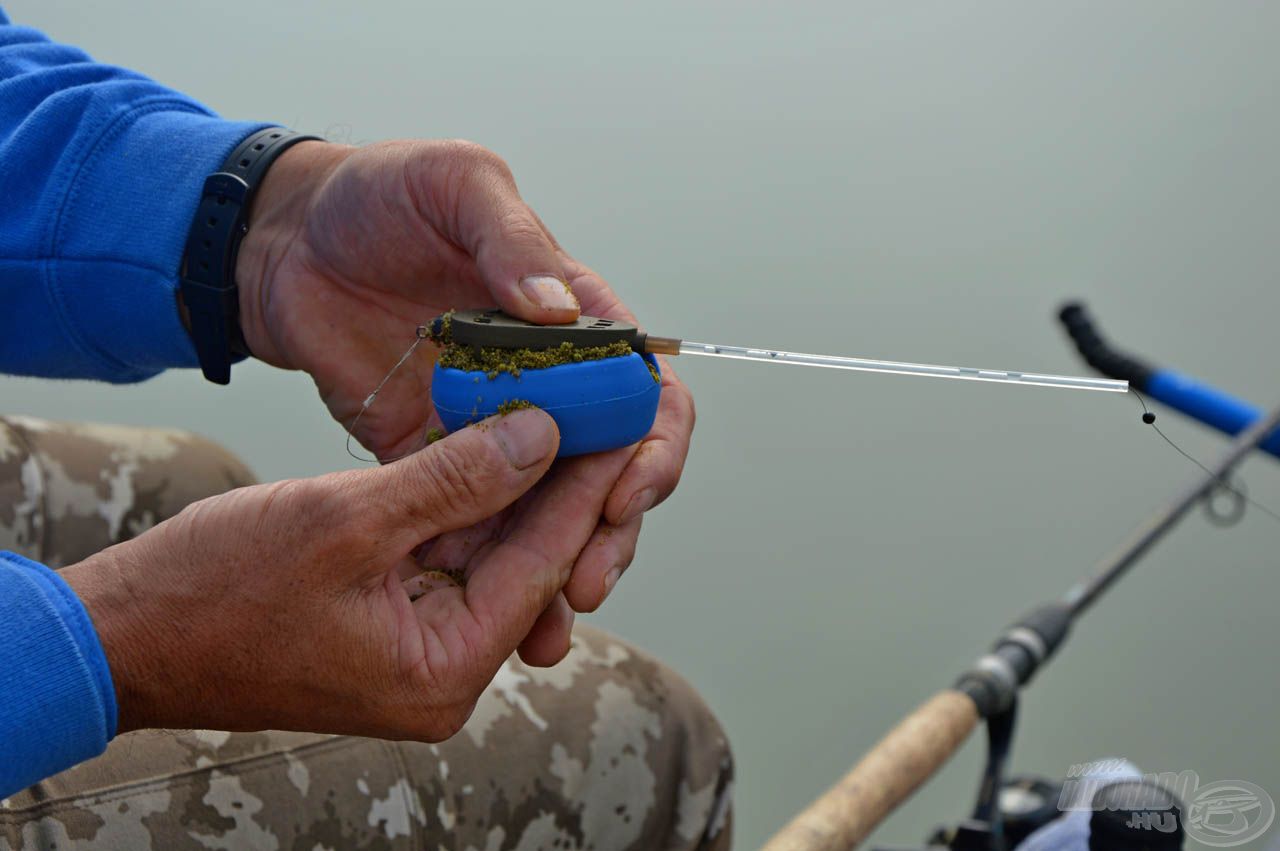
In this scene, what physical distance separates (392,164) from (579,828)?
556 millimetres

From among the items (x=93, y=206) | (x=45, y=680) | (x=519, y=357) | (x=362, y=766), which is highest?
(x=519, y=357)

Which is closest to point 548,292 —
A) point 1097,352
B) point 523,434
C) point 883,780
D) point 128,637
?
point 523,434

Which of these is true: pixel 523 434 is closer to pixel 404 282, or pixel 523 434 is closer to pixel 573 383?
pixel 573 383

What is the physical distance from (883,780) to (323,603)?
0.68 m

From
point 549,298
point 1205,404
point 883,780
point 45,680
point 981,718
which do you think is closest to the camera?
point 45,680

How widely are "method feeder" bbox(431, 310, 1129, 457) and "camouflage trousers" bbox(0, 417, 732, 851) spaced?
0.29 metres

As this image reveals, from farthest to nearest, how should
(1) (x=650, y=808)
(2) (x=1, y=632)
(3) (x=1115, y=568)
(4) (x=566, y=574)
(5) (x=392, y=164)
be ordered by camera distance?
1. (3) (x=1115, y=568)
2. (1) (x=650, y=808)
3. (5) (x=392, y=164)
4. (4) (x=566, y=574)
5. (2) (x=1, y=632)

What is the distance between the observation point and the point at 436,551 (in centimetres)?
74

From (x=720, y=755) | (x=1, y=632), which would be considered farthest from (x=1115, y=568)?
(x=1, y=632)

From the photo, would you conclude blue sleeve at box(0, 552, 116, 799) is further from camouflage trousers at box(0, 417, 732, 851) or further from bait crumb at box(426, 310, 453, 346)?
bait crumb at box(426, 310, 453, 346)

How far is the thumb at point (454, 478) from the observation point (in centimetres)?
58

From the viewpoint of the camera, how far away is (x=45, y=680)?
53 cm

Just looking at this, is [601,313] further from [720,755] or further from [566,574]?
[720,755]

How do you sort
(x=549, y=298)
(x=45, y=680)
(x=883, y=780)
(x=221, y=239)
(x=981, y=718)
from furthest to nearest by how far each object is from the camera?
(x=981, y=718), (x=883, y=780), (x=221, y=239), (x=549, y=298), (x=45, y=680)
